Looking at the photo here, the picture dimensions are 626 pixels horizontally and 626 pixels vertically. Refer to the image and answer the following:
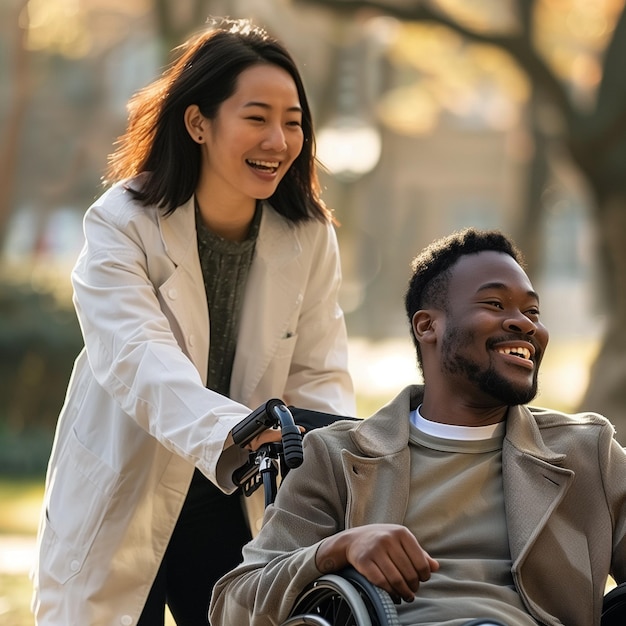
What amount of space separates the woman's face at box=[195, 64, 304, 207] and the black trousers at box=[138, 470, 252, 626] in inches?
31.5

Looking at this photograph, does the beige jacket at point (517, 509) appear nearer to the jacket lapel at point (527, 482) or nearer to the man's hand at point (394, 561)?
the jacket lapel at point (527, 482)

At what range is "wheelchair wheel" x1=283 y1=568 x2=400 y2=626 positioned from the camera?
247 cm

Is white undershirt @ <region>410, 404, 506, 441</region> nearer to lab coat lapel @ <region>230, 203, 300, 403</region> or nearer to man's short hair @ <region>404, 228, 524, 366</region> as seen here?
man's short hair @ <region>404, 228, 524, 366</region>

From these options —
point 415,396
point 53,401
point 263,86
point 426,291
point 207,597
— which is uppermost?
point 263,86

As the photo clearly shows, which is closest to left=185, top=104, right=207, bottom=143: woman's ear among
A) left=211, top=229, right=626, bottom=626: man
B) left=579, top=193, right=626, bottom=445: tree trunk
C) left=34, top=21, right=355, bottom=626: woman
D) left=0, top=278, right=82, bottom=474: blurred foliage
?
left=34, top=21, right=355, bottom=626: woman

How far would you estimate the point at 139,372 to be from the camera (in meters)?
3.25

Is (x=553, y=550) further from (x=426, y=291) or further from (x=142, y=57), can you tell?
(x=142, y=57)

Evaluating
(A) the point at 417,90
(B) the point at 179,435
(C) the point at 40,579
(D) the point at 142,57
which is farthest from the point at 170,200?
(D) the point at 142,57

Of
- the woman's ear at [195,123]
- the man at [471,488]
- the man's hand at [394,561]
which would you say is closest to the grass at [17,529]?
the woman's ear at [195,123]

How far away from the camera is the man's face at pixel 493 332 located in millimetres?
2932

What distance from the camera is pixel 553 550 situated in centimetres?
281

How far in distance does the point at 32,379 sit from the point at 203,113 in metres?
8.28

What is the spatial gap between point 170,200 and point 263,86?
0.38 metres

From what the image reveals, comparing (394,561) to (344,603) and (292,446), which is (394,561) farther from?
(292,446)
